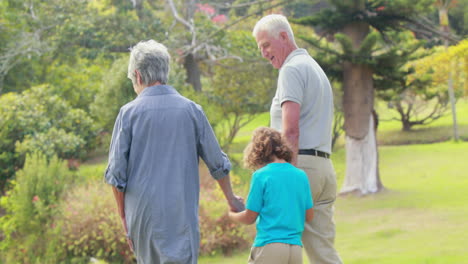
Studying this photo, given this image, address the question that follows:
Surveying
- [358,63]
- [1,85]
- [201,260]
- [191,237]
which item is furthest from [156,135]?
[1,85]

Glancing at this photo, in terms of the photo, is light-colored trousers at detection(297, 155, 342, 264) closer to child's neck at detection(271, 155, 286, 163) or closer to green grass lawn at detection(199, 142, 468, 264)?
child's neck at detection(271, 155, 286, 163)

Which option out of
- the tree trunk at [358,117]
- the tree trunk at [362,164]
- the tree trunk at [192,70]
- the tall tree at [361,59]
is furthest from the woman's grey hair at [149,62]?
the tree trunk at [192,70]

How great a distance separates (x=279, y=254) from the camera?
360cm

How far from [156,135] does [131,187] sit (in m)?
0.30

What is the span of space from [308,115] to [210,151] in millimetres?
784

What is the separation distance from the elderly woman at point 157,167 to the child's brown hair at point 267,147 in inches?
15.5

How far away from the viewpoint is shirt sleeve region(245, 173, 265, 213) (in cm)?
361

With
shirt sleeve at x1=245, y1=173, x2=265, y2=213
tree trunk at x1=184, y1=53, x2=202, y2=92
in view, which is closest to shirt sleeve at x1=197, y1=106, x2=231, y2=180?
shirt sleeve at x1=245, y1=173, x2=265, y2=213

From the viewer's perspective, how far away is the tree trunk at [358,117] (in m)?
13.8

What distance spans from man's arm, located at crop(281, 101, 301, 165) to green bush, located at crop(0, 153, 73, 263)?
6.87 meters

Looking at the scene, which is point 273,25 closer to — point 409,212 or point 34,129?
point 409,212

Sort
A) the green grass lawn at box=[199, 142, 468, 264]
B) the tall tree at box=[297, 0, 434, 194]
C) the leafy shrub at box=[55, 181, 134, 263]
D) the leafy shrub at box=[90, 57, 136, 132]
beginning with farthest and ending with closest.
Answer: the leafy shrub at box=[90, 57, 136, 132] < the tall tree at box=[297, 0, 434, 194] < the leafy shrub at box=[55, 181, 134, 263] < the green grass lawn at box=[199, 142, 468, 264]

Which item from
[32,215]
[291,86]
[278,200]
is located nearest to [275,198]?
[278,200]

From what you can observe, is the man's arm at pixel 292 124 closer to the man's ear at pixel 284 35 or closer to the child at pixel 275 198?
the child at pixel 275 198
